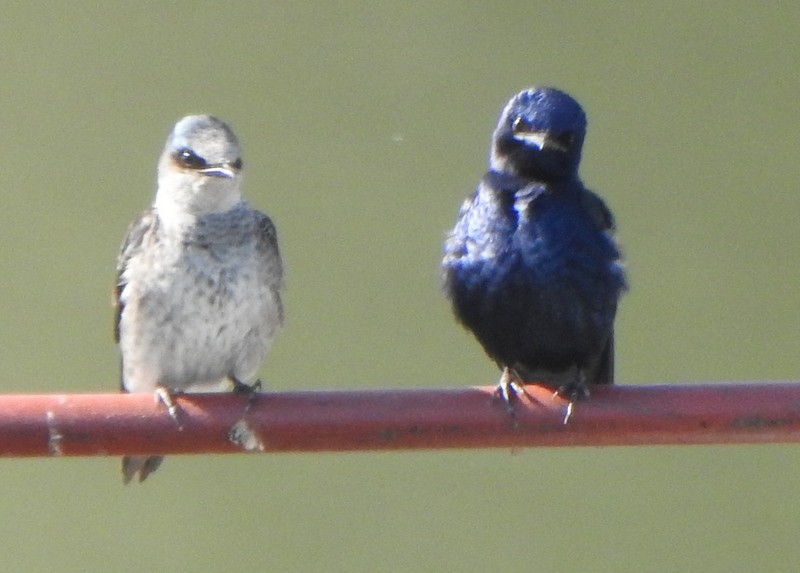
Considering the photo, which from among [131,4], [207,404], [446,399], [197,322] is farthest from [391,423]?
[131,4]

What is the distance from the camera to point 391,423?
1.91 m

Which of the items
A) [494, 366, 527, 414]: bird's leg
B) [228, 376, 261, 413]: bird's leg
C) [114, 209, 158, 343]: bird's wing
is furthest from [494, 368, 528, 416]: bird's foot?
[114, 209, 158, 343]: bird's wing

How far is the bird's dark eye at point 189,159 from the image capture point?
243cm

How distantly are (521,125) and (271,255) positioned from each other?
1.41 feet

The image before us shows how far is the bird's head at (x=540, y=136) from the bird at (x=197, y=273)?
15.3 inches

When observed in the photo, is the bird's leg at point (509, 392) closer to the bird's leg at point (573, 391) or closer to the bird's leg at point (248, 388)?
the bird's leg at point (573, 391)

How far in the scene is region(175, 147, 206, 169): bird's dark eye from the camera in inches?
95.8

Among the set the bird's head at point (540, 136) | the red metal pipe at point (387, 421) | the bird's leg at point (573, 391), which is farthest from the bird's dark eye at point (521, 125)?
the red metal pipe at point (387, 421)

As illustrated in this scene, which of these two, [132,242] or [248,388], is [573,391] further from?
[132,242]

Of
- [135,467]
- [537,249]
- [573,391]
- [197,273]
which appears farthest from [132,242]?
[573,391]

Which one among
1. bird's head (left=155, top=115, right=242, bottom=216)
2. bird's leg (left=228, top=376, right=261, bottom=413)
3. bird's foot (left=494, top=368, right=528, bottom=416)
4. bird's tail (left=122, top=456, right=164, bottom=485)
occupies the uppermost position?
bird's head (left=155, top=115, right=242, bottom=216)

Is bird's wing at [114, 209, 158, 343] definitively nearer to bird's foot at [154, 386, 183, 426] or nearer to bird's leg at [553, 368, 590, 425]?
bird's foot at [154, 386, 183, 426]

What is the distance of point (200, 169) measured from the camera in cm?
243

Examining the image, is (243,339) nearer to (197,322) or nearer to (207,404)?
(197,322)
